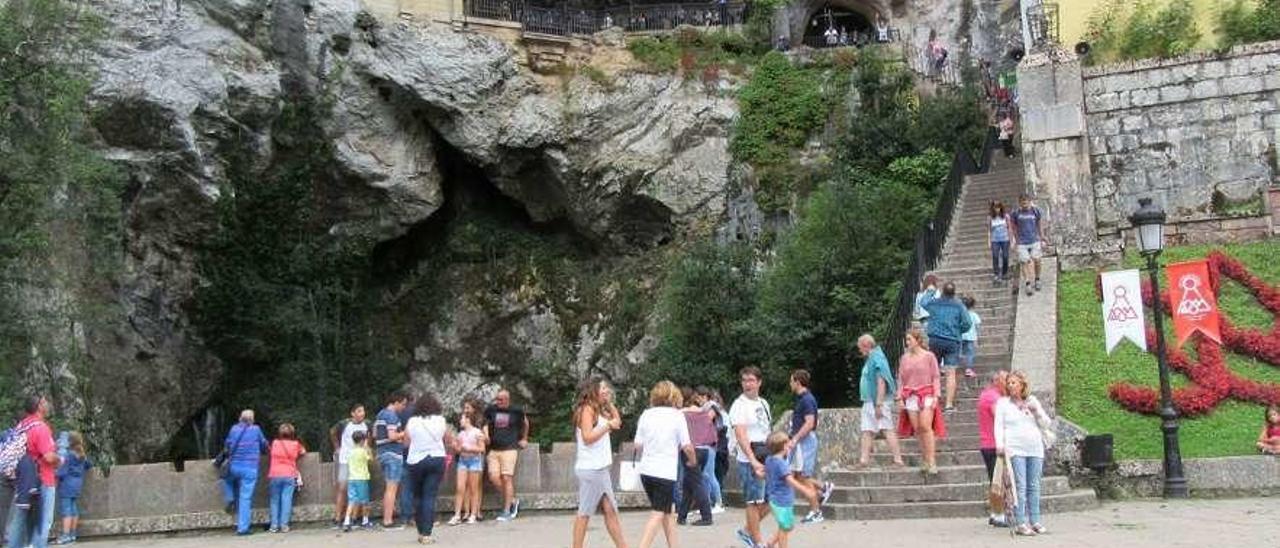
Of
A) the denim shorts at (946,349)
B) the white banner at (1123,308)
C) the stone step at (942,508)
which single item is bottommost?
the stone step at (942,508)

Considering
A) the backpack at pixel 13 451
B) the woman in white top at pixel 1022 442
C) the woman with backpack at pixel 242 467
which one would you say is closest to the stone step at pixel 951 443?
the woman in white top at pixel 1022 442

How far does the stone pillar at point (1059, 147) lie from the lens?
19.8 metres

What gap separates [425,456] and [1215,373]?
31.2 ft

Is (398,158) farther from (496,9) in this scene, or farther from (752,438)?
(752,438)

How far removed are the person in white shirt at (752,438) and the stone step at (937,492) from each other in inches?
53.3

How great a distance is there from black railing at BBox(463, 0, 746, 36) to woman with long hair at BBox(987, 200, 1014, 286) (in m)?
15.3

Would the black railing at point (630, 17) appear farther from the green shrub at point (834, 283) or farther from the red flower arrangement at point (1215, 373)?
the red flower arrangement at point (1215, 373)

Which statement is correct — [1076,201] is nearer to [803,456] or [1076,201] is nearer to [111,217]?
[803,456]

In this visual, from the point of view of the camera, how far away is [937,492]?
11805 millimetres

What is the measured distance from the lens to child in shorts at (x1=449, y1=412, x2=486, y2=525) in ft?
42.2

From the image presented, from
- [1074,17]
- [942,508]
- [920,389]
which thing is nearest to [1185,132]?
[1074,17]

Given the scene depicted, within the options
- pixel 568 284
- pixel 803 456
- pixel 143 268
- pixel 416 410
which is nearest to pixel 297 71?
pixel 143 268

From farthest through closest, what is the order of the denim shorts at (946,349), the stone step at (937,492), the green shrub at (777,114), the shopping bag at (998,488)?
1. the green shrub at (777,114)
2. the denim shorts at (946,349)
3. the stone step at (937,492)
4. the shopping bag at (998,488)

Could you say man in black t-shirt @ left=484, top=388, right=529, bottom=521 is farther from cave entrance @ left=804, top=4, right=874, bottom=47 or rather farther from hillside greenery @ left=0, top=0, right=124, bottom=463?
cave entrance @ left=804, top=4, right=874, bottom=47
